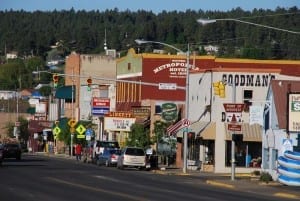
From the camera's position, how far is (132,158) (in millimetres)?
60188

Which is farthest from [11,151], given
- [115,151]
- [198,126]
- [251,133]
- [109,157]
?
[251,133]

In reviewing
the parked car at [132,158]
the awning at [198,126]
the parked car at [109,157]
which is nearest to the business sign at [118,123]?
the parked car at [109,157]

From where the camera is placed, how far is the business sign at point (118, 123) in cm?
8269

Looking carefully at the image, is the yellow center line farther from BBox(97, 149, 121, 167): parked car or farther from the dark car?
the dark car

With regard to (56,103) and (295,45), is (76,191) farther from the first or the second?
(295,45)

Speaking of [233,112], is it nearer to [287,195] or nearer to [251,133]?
[287,195]

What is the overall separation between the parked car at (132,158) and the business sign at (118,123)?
20.2 m

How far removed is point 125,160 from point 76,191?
29.5 m

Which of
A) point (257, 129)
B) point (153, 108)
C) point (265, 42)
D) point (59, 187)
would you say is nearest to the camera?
point (59, 187)

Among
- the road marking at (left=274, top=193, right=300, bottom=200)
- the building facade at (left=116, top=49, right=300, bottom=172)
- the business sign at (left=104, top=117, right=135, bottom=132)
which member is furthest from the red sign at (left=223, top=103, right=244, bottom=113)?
the business sign at (left=104, top=117, right=135, bottom=132)

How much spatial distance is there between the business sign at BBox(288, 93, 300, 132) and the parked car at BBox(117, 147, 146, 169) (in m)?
17.3

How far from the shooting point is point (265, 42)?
162875 millimetres

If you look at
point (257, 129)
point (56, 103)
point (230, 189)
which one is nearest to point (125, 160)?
point (257, 129)

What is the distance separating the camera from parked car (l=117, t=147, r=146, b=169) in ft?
196
